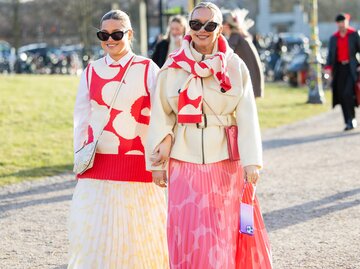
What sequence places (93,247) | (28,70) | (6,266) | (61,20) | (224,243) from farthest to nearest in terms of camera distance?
(61,20)
(28,70)
(6,266)
(93,247)
(224,243)

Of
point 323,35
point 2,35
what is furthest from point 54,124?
point 323,35

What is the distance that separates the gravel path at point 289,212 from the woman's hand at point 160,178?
1.41 meters

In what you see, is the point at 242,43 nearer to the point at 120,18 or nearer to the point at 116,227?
the point at 120,18

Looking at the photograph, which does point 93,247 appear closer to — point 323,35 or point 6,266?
point 6,266

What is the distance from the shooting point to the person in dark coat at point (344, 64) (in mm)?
13531

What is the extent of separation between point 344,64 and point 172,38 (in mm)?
5303

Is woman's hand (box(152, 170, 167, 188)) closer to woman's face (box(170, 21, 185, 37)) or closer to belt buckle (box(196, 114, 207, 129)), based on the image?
belt buckle (box(196, 114, 207, 129))

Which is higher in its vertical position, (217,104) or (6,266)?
(217,104)

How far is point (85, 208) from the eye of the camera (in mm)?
4973

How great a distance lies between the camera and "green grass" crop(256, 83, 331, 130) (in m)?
16.8

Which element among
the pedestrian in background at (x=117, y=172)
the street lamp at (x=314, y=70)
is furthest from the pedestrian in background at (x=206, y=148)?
the street lamp at (x=314, y=70)

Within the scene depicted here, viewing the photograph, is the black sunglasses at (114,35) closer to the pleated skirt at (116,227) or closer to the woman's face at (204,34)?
the woman's face at (204,34)

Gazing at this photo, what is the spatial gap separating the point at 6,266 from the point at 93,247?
1.33 metres

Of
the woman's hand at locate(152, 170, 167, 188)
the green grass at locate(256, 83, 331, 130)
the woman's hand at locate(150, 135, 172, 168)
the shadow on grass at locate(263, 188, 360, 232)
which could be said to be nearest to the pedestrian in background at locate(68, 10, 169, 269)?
the woman's hand at locate(152, 170, 167, 188)
